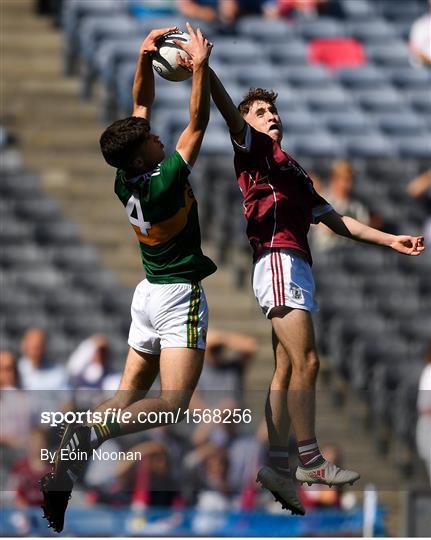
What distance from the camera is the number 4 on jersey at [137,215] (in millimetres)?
8383

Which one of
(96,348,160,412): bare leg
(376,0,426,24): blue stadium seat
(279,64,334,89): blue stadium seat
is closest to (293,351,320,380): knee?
(96,348,160,412): bare leg

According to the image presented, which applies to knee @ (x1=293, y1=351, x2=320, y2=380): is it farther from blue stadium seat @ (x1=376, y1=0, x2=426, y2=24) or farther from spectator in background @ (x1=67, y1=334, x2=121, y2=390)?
blue stadium seat @ (x1=376, y1=0, x2=426, y2=24)

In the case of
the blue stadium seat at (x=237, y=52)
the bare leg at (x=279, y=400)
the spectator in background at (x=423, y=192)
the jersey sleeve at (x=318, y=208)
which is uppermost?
the blue stadium seat at (x=237, y=52)

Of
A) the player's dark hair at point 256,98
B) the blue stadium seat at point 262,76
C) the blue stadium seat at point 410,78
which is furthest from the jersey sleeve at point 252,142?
the blue stadium seat at point 410,78

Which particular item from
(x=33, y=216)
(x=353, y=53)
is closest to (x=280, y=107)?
(x=353, y=53)

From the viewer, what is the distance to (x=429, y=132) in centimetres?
1731

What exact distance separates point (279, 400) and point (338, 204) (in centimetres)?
591

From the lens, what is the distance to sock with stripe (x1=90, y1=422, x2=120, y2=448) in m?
8.45

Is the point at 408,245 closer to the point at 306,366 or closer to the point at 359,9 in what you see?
the point at 306,366

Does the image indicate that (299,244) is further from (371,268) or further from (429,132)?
(429,132)

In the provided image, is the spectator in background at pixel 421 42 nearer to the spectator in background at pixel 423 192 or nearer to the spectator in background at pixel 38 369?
the spectator in background at pixel 423 192

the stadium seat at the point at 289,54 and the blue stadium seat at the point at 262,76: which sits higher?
the stadium seat at the point at 289,54

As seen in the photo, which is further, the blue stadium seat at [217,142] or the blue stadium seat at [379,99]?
the blue stadium seat at [379,99]

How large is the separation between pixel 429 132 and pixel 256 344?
12.7 ft
